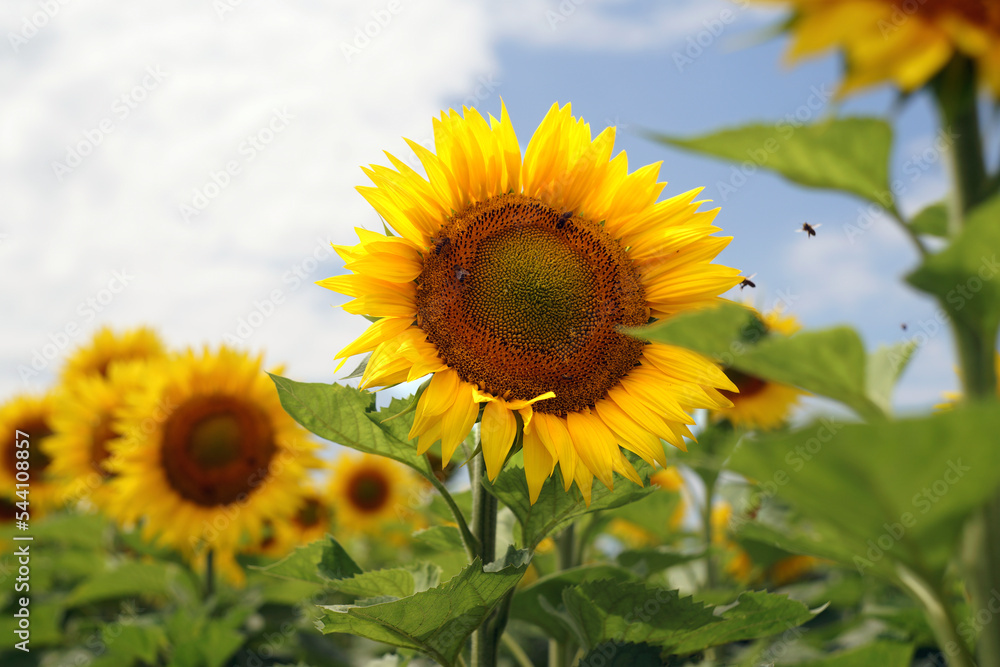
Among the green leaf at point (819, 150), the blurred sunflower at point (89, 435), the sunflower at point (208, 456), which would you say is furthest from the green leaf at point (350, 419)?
the blurred sunflower at point (89, 435)

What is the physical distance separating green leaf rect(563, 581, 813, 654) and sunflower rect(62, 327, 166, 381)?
5.35 metres

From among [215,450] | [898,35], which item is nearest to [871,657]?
[898,35]

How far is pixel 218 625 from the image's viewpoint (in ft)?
9.46

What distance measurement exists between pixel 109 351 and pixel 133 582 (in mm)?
2974

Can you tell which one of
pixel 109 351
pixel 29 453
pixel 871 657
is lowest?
pixel 871 657

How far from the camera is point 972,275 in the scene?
878 mm

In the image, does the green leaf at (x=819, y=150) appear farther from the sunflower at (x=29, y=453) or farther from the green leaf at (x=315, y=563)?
the sunflower at (x=29, y=453)

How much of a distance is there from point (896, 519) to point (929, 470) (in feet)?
0.36

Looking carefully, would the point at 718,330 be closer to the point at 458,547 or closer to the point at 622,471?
the point at 622,471

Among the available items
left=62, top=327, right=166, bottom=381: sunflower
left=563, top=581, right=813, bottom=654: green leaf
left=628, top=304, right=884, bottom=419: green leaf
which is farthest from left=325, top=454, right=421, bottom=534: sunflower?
left=628, top=304, right=884, bottom=419: green leaf

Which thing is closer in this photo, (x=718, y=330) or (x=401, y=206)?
(x=718, y=330)

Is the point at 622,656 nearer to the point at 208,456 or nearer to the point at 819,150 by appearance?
the point at 819,150

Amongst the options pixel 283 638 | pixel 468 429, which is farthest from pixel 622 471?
pixel 283 638

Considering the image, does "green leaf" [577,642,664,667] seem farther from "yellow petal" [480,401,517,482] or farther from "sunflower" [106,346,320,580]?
"sunflower" [106,346,320,580]
